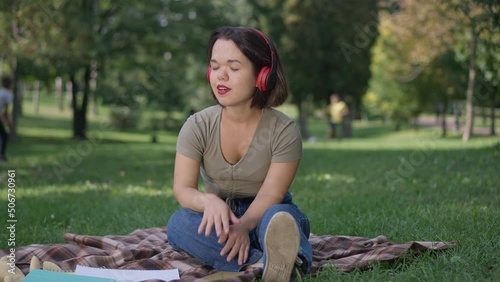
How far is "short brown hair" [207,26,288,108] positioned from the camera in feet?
11.4

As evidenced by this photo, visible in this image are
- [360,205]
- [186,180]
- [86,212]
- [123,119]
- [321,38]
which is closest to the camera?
[186,180]

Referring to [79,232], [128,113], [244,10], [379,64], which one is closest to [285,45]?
[244,10]

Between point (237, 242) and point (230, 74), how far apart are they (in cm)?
94

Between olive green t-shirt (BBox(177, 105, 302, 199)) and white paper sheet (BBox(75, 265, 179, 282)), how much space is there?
2.15 ft

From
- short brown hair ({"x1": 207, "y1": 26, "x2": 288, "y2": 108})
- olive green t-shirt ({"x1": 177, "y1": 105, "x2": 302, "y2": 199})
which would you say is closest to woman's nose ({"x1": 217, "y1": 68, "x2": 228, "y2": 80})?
short brown hair ({"x1": 207, "y1": 26, "x2": 288, "y2": 108})

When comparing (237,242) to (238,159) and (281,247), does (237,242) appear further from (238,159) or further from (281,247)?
(238,159)

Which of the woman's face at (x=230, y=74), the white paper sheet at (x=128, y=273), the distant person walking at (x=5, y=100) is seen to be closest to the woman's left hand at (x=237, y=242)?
the white paper sheet at (x=128, y=273)

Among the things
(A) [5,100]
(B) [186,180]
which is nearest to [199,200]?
(B) [186,180]

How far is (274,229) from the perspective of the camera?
3016mm

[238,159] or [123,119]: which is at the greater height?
[238,159]

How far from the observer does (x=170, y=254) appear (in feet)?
12.3

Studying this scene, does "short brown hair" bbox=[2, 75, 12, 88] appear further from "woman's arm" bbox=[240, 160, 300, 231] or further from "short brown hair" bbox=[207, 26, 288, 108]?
"woman's arm" bbox=[240, 160, 300, 231]

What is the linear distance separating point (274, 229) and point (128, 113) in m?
25.5

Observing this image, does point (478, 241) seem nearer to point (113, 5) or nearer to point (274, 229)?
point (274, 229)
